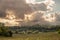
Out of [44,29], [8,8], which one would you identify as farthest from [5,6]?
[44,29]

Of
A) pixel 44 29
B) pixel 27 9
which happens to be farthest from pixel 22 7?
pixel 44 29

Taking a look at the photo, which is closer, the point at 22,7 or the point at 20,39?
the point at 20,39

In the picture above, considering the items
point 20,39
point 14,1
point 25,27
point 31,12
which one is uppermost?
point 14,1

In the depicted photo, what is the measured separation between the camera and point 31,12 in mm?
11469

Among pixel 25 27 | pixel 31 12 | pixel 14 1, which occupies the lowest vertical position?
pixel 25 27

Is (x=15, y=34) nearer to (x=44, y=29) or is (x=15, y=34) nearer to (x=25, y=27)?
(x=25, y=27)

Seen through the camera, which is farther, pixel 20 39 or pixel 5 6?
pixel 5 6

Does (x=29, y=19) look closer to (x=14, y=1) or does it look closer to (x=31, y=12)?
(x=31, y=12)

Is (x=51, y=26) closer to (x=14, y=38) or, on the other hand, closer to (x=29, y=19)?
(x=29, y=19)

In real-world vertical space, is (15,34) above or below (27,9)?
below

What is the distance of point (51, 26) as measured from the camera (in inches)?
431

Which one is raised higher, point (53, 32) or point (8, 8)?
point (8, 8)

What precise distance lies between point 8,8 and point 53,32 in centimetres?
319

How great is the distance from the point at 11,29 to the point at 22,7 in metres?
1.56
